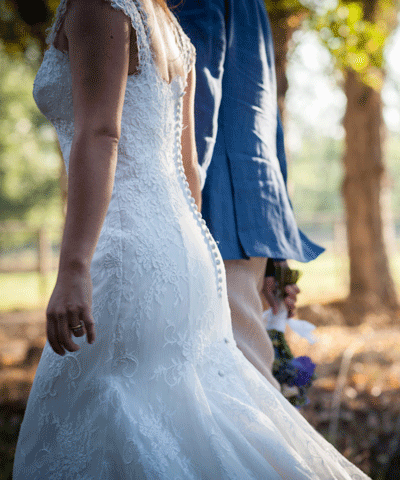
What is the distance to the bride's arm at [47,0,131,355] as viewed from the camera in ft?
3.90

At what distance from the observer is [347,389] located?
4699 millimetres

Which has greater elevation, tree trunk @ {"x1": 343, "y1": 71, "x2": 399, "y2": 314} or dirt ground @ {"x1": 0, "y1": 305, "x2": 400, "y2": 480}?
tree trunk @ {"x1": 343, "y1": 71, "x2": 399, "y2": 314}

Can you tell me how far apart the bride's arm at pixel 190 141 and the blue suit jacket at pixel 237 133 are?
126mm

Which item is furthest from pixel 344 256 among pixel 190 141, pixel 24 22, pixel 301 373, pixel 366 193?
pixel 190 141

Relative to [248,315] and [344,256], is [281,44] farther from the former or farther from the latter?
[344,256]

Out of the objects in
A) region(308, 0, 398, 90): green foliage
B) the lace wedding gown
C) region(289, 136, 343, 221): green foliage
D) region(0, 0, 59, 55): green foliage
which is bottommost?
the lace wedding gown

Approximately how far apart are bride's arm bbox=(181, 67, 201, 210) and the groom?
0.32 feet

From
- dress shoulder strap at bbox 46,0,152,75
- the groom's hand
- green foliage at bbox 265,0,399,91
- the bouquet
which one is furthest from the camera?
green foliage at bbox 265,0,399,91

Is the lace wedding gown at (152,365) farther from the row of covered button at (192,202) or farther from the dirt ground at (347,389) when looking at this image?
the dirt ground at (347,389)

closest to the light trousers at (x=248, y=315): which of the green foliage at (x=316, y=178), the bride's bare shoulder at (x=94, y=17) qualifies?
the bride's bare shoulder at (x=94, y=17)

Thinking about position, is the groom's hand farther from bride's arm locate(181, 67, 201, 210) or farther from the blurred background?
the blurred background

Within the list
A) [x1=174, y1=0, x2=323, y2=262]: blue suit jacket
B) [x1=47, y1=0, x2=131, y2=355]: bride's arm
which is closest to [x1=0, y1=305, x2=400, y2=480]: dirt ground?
[x1=174, y1=0, x2=323, y2=262]: blue suit jacket

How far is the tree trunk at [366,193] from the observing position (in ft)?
27.8

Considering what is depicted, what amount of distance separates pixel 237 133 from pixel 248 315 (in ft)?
2.28
